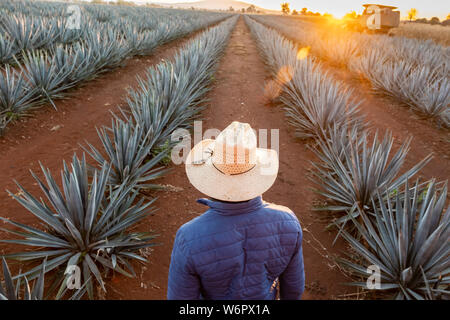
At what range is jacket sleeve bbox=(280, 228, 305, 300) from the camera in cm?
117

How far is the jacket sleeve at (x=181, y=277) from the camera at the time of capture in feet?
3.29

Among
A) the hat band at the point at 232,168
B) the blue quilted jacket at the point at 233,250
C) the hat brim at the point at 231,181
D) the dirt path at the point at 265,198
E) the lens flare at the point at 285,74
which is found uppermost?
the lens flare at the point at 285,74

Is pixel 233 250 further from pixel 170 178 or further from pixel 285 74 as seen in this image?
pixel 285 74

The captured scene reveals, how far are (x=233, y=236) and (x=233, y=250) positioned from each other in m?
0.05

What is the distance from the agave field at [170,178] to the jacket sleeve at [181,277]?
0.65m

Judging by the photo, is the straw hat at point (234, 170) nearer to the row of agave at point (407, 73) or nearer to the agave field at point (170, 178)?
the agave field at point (170, 178)

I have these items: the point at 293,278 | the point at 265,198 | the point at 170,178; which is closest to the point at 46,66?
the point at 170,178

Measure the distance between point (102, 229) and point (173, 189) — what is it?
997 mm

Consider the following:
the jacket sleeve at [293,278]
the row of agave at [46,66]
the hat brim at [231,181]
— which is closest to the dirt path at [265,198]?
the jacket sleeve at [293,278]

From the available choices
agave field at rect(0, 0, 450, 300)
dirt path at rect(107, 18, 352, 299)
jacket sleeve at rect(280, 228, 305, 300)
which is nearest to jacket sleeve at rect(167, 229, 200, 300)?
jacket sleeve at rect(280, 228, 305, 300)

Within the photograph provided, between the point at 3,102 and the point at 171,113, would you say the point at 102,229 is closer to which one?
the point at 171,113

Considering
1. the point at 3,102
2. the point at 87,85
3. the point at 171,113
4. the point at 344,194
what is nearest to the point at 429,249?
the point at 344,194

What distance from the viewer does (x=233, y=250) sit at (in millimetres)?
1006

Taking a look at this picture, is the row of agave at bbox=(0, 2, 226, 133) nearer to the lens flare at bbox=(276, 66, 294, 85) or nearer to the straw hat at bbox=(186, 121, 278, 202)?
the straw hat at bbox=(186, 121, 278, 202)
